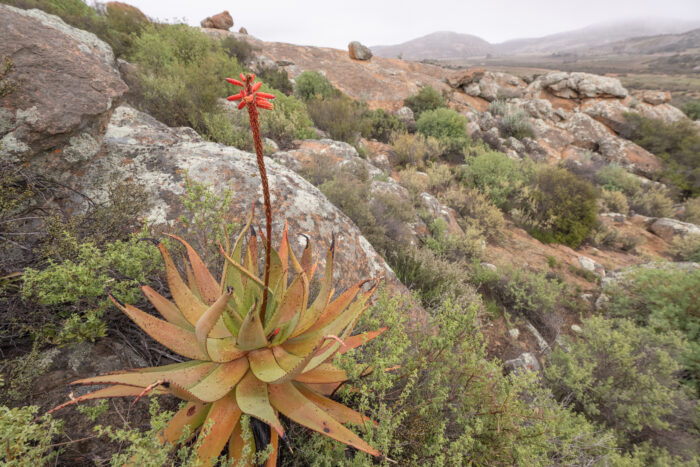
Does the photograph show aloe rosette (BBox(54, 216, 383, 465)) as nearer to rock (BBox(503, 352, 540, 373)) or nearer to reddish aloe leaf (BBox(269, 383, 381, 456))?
reddish aloe leaf (BBox(269, 383, 381, 456))

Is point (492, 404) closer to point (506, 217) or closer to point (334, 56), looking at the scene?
point (506, 217)

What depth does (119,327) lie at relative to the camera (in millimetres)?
1684

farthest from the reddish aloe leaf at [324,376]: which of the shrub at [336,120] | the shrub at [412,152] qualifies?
the shrub at [412,152]

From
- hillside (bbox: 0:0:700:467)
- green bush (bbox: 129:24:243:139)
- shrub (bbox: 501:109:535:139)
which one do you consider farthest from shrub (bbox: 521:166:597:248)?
green bush (bbox: 129:24:243:139)

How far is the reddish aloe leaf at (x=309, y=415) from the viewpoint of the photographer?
1192 mm

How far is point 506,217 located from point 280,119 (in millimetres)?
6169

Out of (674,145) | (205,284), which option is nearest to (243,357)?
(205,284)

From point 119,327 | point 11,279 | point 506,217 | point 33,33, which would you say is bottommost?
point 506,217

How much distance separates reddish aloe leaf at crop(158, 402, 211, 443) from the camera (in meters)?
1.24

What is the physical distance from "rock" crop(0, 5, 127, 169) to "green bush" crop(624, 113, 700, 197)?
17.1 metres

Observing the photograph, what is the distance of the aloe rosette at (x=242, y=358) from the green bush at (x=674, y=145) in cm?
1598

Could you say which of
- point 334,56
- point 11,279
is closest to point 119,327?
point 11,279

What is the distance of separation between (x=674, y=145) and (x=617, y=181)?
714cm

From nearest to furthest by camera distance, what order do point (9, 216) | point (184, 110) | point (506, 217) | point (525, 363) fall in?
point (9, 216), point (525, 363), point (184, 110), point (506, 217)
